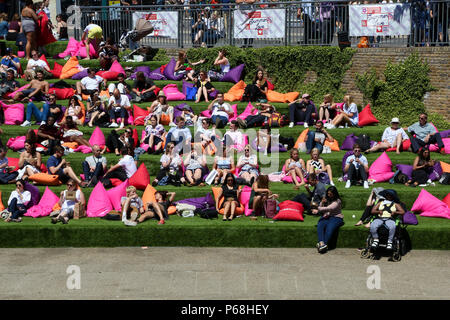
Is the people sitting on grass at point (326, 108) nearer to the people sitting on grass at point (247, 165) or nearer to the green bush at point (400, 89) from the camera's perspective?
the green bush at point (400, 89)

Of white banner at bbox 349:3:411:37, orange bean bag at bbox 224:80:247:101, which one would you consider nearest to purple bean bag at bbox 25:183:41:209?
orange bean bag at bbox 224:80:247:101

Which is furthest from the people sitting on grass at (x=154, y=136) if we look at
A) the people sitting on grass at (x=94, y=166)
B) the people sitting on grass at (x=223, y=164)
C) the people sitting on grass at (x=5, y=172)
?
the people sitting on grass at (x=5, y=172)

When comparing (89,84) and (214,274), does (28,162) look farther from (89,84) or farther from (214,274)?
(214,274)

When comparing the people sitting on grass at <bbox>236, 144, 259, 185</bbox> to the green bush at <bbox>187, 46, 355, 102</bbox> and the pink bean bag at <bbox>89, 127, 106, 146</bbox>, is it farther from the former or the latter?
the green bush at <bbox>187, 46, 355, 102</bbox>

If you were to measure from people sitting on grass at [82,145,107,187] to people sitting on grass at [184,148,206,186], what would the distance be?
1981 mm

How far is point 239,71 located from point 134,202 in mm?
8361

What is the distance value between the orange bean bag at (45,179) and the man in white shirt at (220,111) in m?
4.77

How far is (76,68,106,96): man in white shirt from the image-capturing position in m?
21.5

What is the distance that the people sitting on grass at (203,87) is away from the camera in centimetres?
2134

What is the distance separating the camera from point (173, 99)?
2166 centimetres

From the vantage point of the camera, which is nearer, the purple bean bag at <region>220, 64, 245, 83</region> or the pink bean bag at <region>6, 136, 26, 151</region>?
the pink bean bag at <region>6, 136, 26, 151</region>

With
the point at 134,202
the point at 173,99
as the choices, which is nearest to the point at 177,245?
the point at 134,202

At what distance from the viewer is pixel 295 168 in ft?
54.4

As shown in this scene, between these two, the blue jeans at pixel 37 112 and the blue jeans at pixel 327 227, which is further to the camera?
the blue jeans at pixel 37 112
